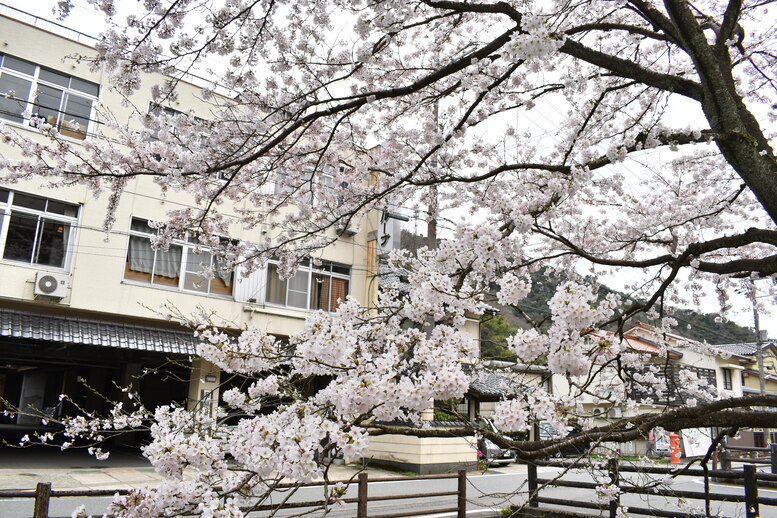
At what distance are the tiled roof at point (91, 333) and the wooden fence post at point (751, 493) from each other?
10172 mm

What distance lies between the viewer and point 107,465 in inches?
515

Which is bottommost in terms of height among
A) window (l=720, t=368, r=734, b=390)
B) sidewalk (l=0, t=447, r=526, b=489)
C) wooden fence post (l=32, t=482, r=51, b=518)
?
sidewalk (l=0, t=447, r=526, b=489)

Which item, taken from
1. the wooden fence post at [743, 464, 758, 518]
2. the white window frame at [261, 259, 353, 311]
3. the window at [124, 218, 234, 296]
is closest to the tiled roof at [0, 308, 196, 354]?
the window at [124, 218, 234, 296]

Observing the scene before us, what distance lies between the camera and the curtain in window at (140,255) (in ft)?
42.8

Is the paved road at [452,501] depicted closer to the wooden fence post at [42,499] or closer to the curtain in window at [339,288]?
the wooden fence post at [42,499]

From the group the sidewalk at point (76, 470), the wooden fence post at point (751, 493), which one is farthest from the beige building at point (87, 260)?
the wooden fence post at point (751, 493)

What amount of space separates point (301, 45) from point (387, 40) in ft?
4.15

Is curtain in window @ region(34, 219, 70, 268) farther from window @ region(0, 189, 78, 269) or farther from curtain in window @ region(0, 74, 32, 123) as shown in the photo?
curtain in window @ region(0, 74, 32, 123)

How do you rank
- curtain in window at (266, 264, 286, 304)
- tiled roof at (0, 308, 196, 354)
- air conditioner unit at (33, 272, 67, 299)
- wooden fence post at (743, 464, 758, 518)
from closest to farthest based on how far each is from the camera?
wooden fence post at (743, 464, 758, 518), tiled roof at (0, 308, 196, 354), air conditioner unit at (33, 272, 67, 299), curtain in window at (266, 264, 286, 304)

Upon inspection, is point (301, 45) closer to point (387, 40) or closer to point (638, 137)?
point (387, 40)

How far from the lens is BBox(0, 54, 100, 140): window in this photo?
11664 mm

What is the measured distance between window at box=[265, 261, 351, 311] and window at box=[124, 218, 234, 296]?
1.68m

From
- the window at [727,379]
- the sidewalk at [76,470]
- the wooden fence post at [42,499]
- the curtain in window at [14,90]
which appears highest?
the curtain in window at [14,90]

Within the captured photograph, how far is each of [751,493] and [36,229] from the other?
13.6 meters
